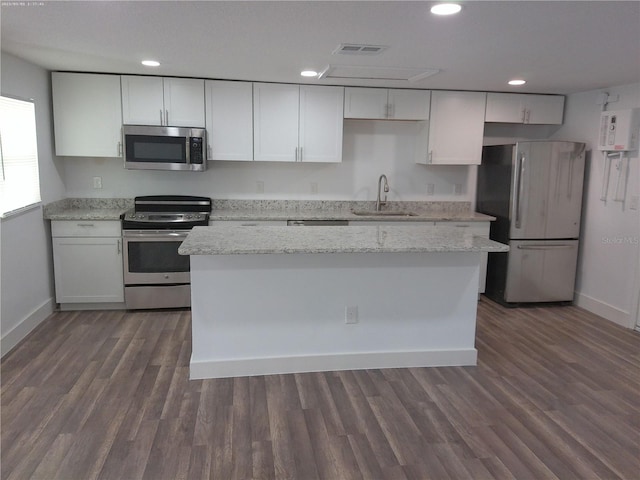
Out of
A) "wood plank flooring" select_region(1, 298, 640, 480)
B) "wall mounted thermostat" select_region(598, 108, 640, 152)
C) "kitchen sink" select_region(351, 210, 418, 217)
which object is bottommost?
"wood plank flooring" select_region(1, 298, 640, 480)

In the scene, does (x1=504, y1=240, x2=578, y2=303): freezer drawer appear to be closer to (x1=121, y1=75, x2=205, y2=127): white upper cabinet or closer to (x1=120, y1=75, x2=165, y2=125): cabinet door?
(x1=121, y1=75, x2=205, y2=127): white upper cabinet

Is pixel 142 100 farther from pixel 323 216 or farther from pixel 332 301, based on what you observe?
pixel 332 301

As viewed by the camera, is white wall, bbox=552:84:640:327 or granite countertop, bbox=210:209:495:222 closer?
white wall, bbox=552:84:640:327

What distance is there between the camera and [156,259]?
14.5 feet

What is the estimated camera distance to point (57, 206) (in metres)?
4.46

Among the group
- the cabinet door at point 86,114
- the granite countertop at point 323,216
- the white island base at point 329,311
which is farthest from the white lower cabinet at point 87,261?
the white island base at point 329,311

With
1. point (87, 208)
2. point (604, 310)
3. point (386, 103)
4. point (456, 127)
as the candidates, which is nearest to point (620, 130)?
point (456, 127)

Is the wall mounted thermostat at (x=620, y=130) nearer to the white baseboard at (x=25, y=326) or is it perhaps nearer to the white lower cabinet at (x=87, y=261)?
the white lower cabinet at (x=87, y=261)

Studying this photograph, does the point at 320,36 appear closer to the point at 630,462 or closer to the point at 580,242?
the point at 630,462

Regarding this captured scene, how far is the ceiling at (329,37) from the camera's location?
2.28 metres

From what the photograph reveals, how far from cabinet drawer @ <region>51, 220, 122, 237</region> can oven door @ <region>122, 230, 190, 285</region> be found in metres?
0.11

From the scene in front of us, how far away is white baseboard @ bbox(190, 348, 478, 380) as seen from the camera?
10.4 feet

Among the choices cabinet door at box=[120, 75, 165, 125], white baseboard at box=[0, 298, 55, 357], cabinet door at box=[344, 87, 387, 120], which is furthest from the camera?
cabinet door at box=[344, 87, 387, 120]
